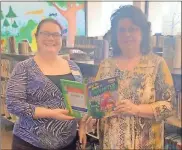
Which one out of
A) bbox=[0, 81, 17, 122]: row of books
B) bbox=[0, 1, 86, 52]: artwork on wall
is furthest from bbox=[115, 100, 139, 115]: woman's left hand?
bbox=[0, 81, 17, 122]: row of books

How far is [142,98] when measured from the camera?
0.84 m

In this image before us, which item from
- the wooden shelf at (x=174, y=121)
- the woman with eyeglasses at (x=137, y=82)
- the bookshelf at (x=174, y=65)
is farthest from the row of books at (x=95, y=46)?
the wooden shelf at (x=174, y=121)

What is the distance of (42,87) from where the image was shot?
0.92 m

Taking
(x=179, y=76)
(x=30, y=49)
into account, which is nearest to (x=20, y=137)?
(x=30, y=49)

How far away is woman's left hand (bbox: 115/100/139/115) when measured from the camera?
85cm

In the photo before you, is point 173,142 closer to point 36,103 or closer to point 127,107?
point 127,107

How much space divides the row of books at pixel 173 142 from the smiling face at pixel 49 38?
18.5 inches

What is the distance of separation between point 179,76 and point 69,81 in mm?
356

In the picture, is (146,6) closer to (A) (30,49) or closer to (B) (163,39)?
(B) (163,39)

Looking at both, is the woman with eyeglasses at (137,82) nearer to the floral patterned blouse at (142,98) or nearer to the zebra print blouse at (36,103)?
the floral patterned blouse at (142,98)

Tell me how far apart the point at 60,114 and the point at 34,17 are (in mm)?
359

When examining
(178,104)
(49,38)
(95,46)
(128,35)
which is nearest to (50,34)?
(49,38)

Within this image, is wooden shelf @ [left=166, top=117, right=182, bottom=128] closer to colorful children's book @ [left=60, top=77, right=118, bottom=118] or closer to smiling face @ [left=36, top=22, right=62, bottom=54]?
colorful children's book @ [left=60, top=77, right=118, bottom=118]

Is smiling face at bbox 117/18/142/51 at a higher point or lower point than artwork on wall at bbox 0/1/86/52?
lower
